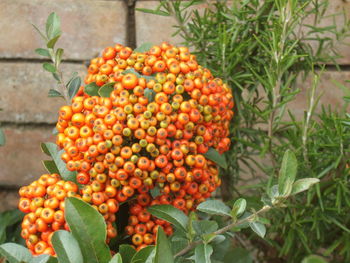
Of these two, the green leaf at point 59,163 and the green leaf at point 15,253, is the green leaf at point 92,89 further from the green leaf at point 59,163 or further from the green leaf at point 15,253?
the green leaf at point 15,253

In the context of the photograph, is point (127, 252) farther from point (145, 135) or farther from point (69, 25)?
point (69, 25)

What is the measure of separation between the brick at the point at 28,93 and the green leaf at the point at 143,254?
2.02 ft

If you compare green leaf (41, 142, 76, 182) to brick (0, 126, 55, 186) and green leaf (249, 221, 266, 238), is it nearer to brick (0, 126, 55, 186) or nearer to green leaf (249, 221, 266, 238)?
green leaf (249, 221, 266, 238)

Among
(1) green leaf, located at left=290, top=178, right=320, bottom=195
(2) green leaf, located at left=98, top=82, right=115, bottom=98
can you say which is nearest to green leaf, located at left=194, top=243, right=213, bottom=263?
(1) green leaf, located at left=290, top=178, right=320, bottom=195

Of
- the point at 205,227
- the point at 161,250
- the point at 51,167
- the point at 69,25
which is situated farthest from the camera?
the point at 69,25

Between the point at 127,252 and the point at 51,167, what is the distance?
19 cm

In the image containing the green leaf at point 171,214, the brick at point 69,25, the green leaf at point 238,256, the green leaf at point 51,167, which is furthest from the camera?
the brick at point 69,25

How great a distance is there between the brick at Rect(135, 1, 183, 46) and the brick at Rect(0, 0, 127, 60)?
35mm

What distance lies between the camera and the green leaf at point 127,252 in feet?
2.06

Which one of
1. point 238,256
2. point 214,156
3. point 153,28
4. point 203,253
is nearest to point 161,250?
point 203,253

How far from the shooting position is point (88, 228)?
591 millimetres

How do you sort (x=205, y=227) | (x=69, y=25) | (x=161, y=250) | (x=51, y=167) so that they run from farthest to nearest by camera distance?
(x=69, y=25)
(x=51, y=167)
(x=205, y=227)
(x=161, y=250)

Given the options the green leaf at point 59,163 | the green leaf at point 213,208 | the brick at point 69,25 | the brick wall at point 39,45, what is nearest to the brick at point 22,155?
the brick wall at point 39,45

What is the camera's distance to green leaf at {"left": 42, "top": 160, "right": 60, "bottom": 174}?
2.38 ft
